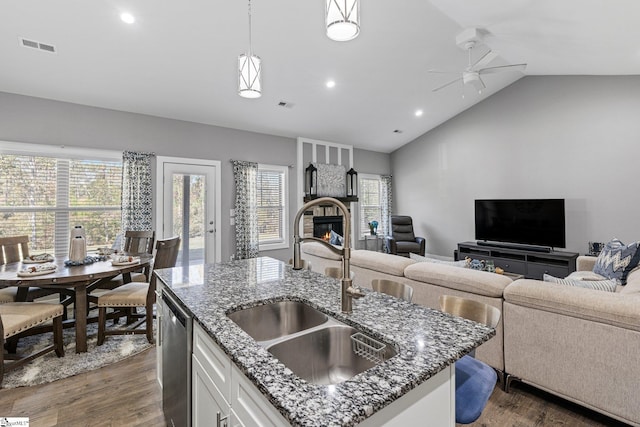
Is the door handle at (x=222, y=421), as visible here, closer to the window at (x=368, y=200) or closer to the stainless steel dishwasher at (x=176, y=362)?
the stainless steel dishwasher at (x=176, y=362)

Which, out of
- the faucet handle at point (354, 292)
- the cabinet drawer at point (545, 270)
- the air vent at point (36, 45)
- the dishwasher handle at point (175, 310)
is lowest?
the cabinet drawer at point (545, 270)

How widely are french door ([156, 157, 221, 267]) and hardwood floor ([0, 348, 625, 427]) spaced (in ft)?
8.98

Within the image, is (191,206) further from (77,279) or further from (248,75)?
(248,75)

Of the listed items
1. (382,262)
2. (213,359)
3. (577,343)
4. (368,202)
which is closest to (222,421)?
(213,359)

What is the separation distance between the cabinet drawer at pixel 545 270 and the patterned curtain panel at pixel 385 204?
3.34m

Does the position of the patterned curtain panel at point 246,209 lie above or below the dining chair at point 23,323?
above

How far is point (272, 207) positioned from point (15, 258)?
372 cm

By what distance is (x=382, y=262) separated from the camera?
301 centimetres

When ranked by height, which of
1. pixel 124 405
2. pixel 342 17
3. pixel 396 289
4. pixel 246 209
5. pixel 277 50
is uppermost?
pixel 277 50

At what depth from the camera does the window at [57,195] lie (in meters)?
3.84

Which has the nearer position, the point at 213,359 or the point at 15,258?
the point at 213,359

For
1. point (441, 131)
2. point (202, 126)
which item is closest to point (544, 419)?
point (202, 126)

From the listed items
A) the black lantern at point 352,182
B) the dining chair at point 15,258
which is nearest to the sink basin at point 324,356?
the dining chair at point 15,258

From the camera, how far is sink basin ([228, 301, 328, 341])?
4.75ft
